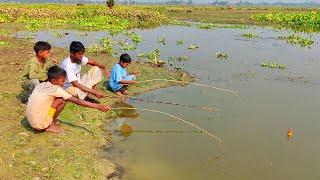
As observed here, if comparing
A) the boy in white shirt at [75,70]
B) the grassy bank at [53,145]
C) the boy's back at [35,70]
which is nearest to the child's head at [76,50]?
the boy in white shirt at [75,70]

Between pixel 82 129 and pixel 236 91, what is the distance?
17.3 ft

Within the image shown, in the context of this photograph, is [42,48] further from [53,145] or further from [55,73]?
[53,145]

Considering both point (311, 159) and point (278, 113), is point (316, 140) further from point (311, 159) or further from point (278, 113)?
point (278, 113)

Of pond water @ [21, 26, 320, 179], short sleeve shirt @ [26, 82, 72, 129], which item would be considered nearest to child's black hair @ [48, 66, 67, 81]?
short sleeve shirt @ [26, 82, 72, 129]

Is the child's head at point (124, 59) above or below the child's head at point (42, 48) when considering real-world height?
below

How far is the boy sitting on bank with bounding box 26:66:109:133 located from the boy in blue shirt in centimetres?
318

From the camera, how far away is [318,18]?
40.9 metres

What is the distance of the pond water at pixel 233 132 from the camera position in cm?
670

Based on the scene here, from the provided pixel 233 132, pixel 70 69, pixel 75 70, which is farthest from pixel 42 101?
pixel 233 132

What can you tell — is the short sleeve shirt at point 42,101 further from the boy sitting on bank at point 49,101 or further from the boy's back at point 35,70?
the boy's back at point 35,70

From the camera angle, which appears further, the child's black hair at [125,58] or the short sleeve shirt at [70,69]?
the child's black hair at [125,58]

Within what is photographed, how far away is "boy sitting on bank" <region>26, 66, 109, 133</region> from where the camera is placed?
23.2 ft

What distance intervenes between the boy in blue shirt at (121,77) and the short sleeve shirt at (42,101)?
10.7ft

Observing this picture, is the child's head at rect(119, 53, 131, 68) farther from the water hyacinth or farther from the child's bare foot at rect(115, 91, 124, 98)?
the water hyacinth
